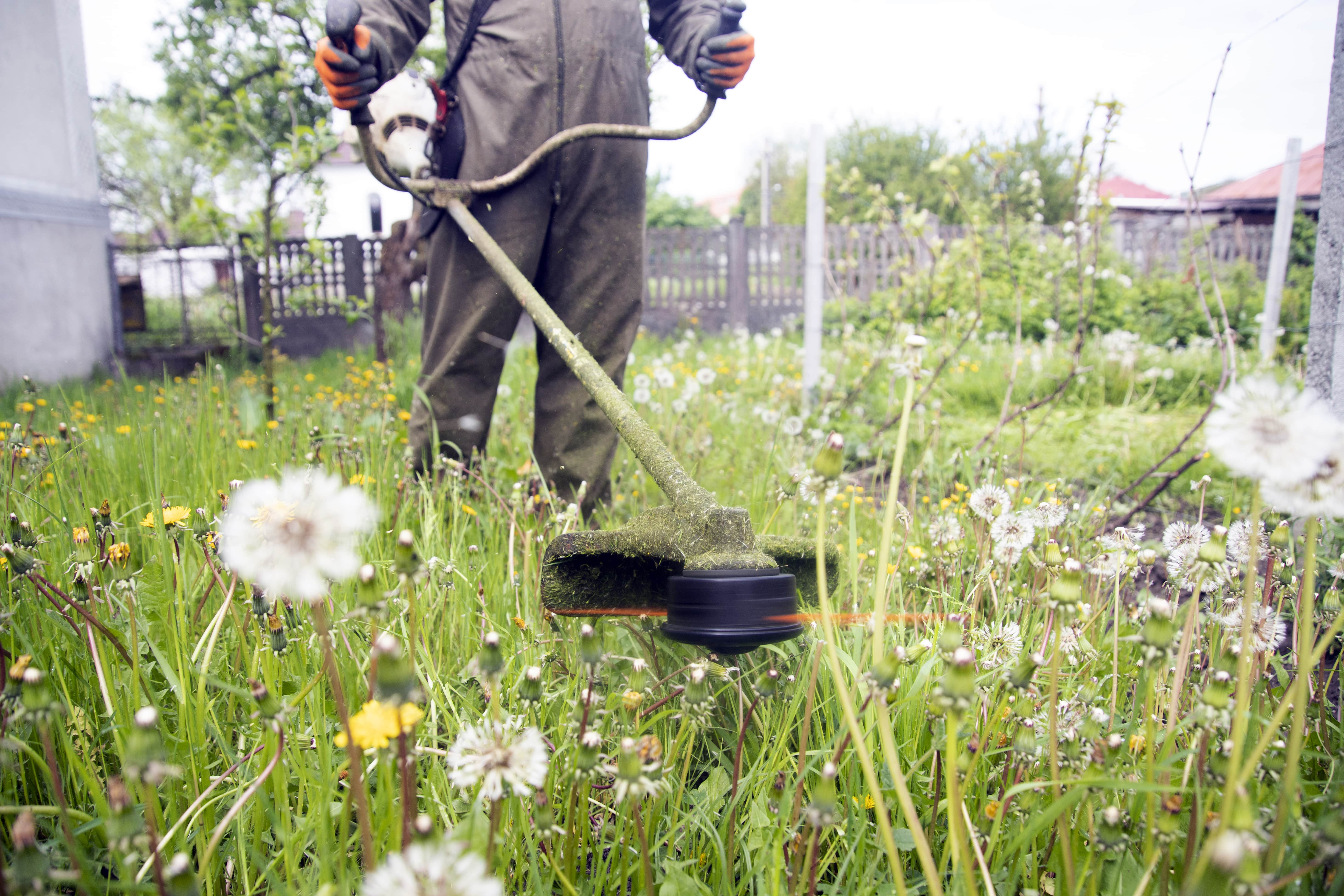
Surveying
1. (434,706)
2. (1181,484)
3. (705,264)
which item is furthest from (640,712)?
(705,264)

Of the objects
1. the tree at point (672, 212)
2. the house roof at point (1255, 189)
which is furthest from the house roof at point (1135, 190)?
the tree at point (672, 212)

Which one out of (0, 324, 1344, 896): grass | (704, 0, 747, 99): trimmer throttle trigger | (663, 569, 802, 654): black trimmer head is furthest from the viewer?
(704, 0, 747, 99): trimmer throttle trigger

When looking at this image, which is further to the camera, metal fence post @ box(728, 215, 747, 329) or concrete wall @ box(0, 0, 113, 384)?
metal fence post @ box(728, 215, 747, 329)

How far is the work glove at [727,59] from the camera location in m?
1.82

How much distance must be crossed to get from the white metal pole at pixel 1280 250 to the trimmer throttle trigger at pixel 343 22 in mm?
5124

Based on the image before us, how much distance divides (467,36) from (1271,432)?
2.12 metres

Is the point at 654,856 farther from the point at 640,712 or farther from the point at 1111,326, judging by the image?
the point at 1111,326

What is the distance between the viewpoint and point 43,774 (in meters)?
1.00

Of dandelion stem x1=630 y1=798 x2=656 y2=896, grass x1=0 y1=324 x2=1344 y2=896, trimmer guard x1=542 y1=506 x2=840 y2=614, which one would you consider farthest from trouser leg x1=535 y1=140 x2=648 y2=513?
dandelion stem x1=630 y1=798 x2=656 y2=896

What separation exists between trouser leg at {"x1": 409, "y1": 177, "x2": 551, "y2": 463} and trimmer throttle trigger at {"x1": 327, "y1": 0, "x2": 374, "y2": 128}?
20.3 inches

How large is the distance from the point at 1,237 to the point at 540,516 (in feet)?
A: 18.6

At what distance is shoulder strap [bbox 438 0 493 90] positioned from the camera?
2061 mm

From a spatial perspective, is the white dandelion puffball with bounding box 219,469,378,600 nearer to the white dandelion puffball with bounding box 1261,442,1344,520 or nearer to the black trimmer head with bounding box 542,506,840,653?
the black trimmer head with bounding box 542,506,840,653

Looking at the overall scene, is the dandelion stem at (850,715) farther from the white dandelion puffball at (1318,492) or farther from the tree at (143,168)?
the tree at (143,168)
